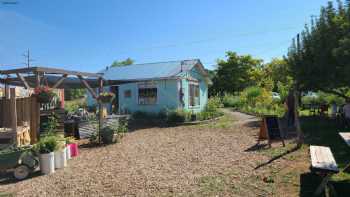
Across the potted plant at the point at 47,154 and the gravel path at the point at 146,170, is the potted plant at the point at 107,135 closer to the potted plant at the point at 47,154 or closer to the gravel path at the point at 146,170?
the gravel path at the point at 146,170

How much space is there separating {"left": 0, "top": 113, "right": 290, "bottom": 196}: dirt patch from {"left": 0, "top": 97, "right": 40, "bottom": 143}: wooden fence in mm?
1500

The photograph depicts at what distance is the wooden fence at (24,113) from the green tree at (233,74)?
28.4m

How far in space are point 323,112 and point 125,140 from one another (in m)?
11.2

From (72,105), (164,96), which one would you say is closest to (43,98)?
(164,96)

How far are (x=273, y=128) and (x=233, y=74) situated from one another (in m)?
27.7

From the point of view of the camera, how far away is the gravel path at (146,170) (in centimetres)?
500

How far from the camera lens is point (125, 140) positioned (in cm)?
1045

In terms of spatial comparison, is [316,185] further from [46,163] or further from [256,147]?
[46,163]

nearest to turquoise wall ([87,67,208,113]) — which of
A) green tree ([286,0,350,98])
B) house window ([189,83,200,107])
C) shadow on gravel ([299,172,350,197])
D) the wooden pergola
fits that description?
house window ([189,83,200,107])

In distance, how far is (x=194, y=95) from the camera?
19.5 m

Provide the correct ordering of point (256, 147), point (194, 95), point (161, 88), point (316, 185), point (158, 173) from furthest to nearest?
1. point (194, 95)
2. point (161, 88)
3. point (256, 147)
4. point (158, 173)
5. point (316, 185)

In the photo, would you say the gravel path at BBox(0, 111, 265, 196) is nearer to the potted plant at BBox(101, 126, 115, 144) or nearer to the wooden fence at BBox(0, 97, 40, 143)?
the potted plant at BBox(101, 126, 115, 144)

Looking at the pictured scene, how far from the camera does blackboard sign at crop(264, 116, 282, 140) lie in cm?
838

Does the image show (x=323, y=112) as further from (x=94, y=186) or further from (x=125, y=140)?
(x=94, y=186)
